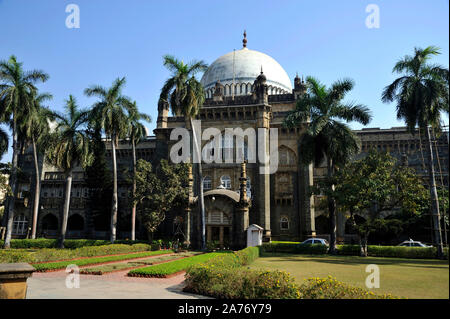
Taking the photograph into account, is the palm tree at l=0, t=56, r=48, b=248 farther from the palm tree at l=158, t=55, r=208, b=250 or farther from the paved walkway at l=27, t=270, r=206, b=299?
the paved walkway at l=27, t=270, r=206, b=299

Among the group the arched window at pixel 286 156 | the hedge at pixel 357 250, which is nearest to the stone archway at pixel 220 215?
the hedge at pixel 357 250

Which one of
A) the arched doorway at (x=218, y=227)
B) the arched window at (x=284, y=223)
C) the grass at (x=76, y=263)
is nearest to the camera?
the grass at (x=76, y=263)

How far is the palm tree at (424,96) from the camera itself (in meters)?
20.8

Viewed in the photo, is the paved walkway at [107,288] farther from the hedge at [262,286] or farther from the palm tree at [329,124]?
the palm tree at [329,124]

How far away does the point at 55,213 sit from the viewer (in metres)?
46.3

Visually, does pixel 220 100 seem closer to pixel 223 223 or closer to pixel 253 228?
pixel 223 223

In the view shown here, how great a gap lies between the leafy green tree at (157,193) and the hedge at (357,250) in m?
9.71

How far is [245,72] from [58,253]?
36937mm

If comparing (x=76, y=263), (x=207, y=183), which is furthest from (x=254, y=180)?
(x=76, y=263)

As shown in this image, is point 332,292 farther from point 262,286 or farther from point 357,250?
point 357,250

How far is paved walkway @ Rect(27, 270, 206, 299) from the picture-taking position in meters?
9.24
